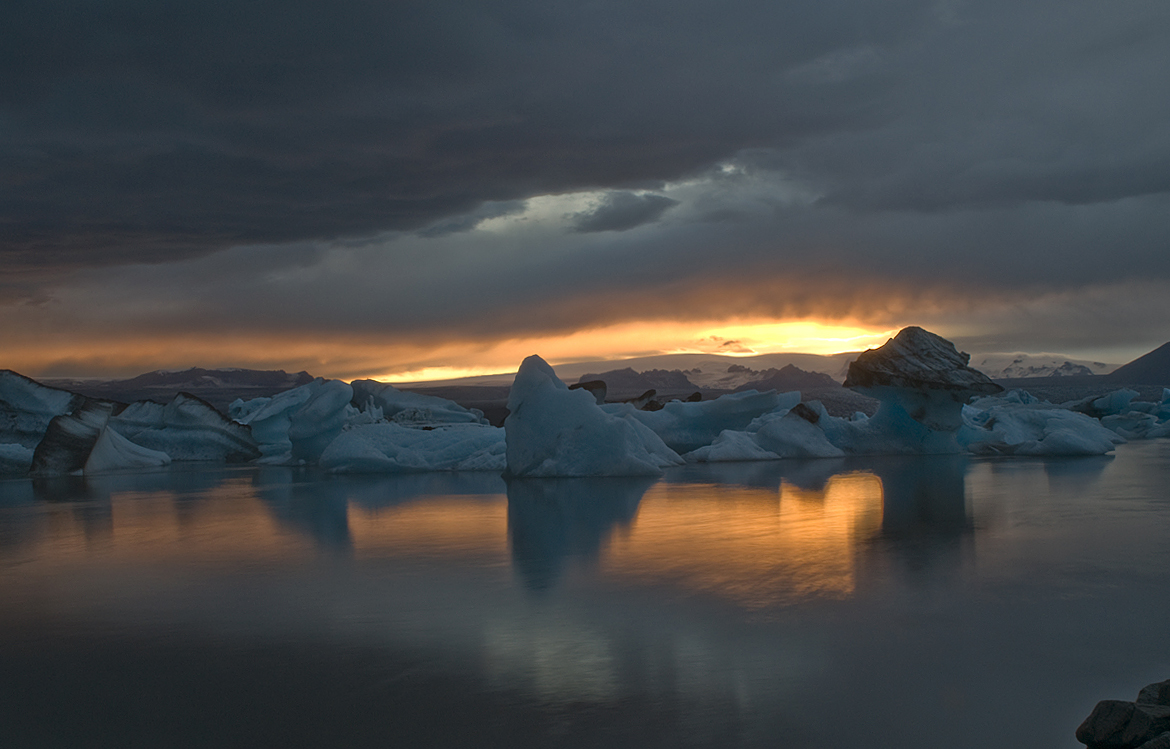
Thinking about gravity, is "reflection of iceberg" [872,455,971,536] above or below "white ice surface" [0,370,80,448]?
below

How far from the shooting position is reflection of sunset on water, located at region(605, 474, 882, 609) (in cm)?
470

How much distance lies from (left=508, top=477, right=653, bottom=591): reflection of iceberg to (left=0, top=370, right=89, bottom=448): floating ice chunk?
38.2ft

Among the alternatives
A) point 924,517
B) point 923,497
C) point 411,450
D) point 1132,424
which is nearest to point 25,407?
point 411,450

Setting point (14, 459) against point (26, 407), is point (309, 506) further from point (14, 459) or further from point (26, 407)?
point (26, 407)

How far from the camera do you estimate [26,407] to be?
18125mm

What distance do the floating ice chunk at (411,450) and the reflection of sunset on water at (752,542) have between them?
649cm

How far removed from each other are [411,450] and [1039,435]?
1293 cm

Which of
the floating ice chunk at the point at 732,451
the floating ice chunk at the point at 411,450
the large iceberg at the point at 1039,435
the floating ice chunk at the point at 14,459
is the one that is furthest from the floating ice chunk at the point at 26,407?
the large iceberg at the point at 1039,435

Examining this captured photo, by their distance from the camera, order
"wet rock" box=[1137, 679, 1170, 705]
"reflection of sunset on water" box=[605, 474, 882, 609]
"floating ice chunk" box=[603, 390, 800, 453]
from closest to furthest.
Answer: "wet rock" box=[1137, 679, 1170, 705], "reflection of sunset on water" box=[605, 474, 882, 609], "floating ice chunk" box=[603, 390, 800, 453]

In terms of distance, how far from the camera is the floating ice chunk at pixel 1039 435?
15.4 m

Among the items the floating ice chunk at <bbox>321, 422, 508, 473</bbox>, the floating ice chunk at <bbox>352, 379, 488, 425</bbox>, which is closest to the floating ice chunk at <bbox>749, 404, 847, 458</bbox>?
the floating ice chunk at <bbox>321, 422, 508, 473</bbox>

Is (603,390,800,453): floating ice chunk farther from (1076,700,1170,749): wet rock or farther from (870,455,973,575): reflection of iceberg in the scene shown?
(1076,700,1170,749): wet rock

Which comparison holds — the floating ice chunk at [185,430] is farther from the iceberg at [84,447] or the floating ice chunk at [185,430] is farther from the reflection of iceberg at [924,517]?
the reflection of iceberg at [924,517]

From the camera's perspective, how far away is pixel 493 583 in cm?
491
